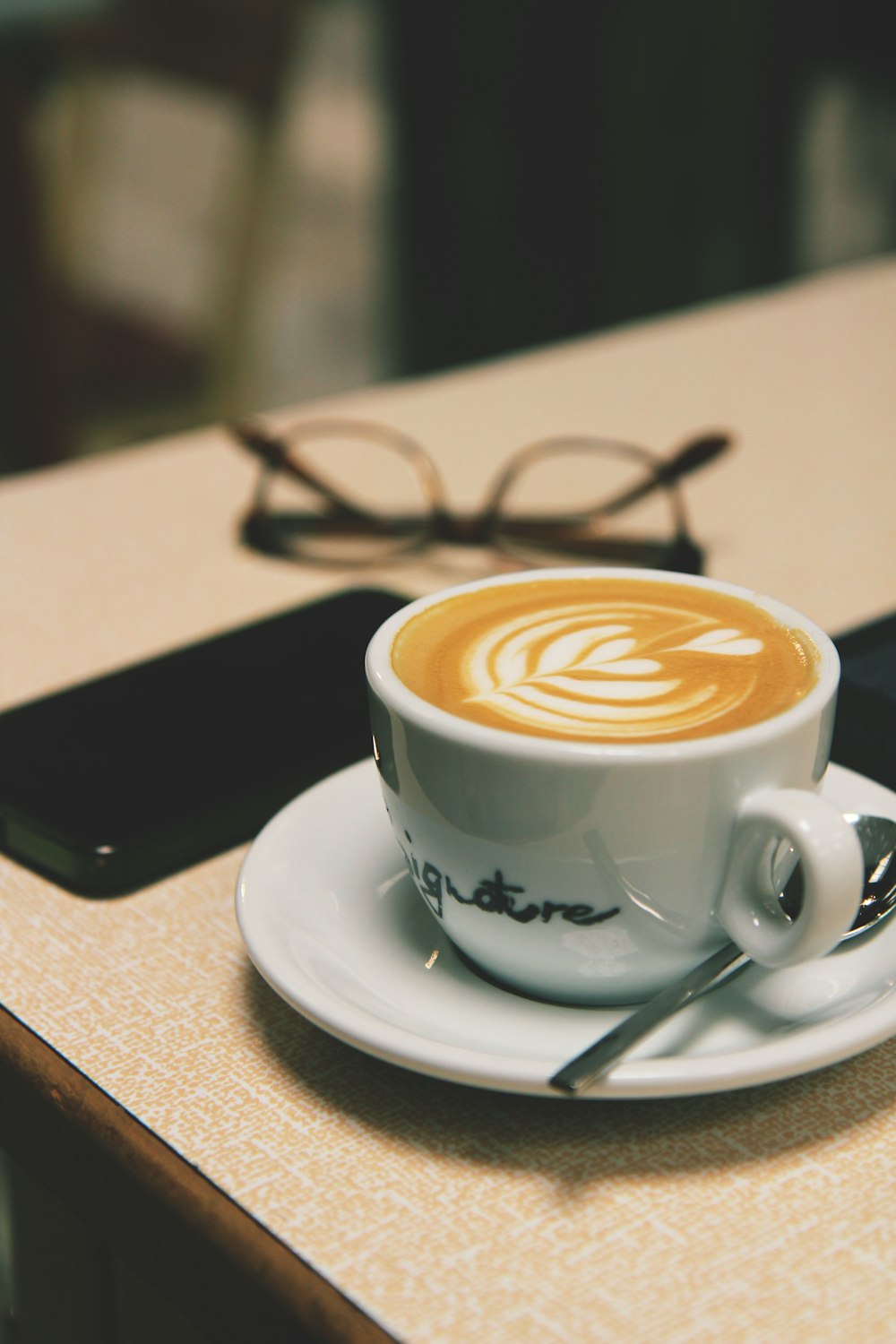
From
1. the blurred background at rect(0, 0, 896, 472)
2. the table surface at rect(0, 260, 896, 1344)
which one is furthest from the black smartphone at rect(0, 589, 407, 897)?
the blurred background at rect(0, 0, 896, 472)

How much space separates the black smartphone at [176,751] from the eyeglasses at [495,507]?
204mm

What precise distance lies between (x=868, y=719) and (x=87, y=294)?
211cm

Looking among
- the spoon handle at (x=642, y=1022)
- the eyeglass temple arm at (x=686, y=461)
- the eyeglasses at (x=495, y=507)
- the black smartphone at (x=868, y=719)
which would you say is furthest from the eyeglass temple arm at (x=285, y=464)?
the spoon handle at (x=642, y=1022)

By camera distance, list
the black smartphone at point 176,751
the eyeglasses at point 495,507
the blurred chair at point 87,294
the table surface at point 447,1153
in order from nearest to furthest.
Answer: the table surface at point 447,1153
the black smartphone at point 176,751
the eyeglasses at point 495,507
the blurred chair at point 87,294

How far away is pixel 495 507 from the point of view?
2.62 feet

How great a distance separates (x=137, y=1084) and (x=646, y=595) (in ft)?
0.70

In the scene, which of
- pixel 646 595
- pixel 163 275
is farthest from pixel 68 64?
pixel 646 595

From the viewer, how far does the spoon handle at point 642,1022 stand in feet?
1.01

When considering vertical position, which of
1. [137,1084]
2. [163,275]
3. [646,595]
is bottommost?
[163,275]

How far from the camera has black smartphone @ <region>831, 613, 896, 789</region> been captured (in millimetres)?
483

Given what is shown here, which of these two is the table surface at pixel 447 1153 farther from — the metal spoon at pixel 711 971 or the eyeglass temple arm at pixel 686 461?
the eyeglass temple arm at pixel 686 461

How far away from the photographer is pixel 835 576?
716mm

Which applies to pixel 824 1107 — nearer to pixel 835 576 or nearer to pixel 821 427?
pixel 835 576
